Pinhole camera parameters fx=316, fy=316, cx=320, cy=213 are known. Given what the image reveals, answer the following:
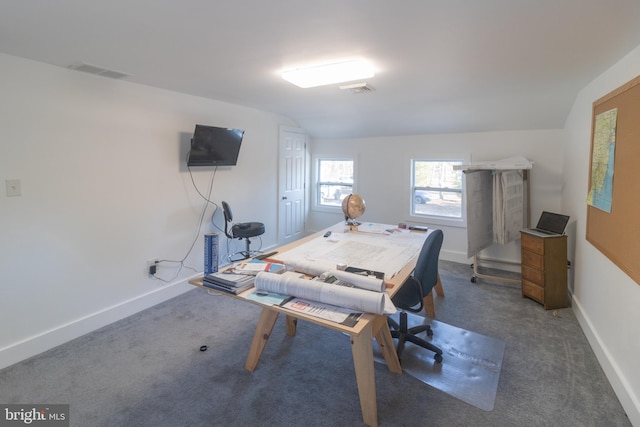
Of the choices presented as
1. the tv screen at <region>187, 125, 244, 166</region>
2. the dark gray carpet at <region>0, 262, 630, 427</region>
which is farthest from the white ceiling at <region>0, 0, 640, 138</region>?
the dark gray carpet at <region>0, 262, 630, 427</region>

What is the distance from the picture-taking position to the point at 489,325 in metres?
2.90

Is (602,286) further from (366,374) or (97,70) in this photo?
(97,70)

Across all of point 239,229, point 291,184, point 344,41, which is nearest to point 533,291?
point 344,41

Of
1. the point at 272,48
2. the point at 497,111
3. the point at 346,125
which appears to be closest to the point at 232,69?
the point at 272,48

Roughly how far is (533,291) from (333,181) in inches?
137

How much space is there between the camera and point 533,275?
Result: 11.0 feet

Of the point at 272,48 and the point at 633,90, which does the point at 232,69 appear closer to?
the point at 272,48

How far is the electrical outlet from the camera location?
320 cm

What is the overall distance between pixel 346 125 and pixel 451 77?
2.35 m

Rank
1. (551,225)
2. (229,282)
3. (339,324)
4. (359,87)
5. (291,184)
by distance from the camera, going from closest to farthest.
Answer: (339,324), (229,282), (359,87), (551,225), (291,184)

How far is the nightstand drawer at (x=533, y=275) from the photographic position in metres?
3.23

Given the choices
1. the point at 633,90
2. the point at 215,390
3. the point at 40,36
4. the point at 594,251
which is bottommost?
the point at 215,390

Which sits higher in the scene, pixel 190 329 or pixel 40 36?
pixel 40 36

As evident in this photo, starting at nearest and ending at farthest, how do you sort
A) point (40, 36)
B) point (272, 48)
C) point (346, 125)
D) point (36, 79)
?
1. point (40, 36)
2. point (272, 48)
3. point (36, 79)
4. point (346, 125)
